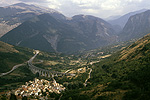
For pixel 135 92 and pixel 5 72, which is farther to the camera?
pixel 5 72

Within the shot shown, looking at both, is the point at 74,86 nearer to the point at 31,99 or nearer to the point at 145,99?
the point at 31,99

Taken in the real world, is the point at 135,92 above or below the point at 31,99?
above

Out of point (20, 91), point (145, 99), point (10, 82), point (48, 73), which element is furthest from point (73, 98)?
point (48, 73)

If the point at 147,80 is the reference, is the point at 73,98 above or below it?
below

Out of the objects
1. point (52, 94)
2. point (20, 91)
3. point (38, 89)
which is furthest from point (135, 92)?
point (20, 91)

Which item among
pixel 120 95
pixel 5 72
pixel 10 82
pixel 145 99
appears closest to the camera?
pixel 145 99

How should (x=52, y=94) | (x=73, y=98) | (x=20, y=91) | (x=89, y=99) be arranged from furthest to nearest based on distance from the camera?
(x=20, y=91), (x=52, y=94), (x=73, y=98), (x=89, y=99)

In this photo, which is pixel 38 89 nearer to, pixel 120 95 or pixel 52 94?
pixel 52 94

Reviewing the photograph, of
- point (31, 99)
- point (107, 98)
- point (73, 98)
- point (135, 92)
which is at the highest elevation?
point (135, 92)

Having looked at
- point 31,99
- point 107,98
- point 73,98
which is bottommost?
point 31,99
